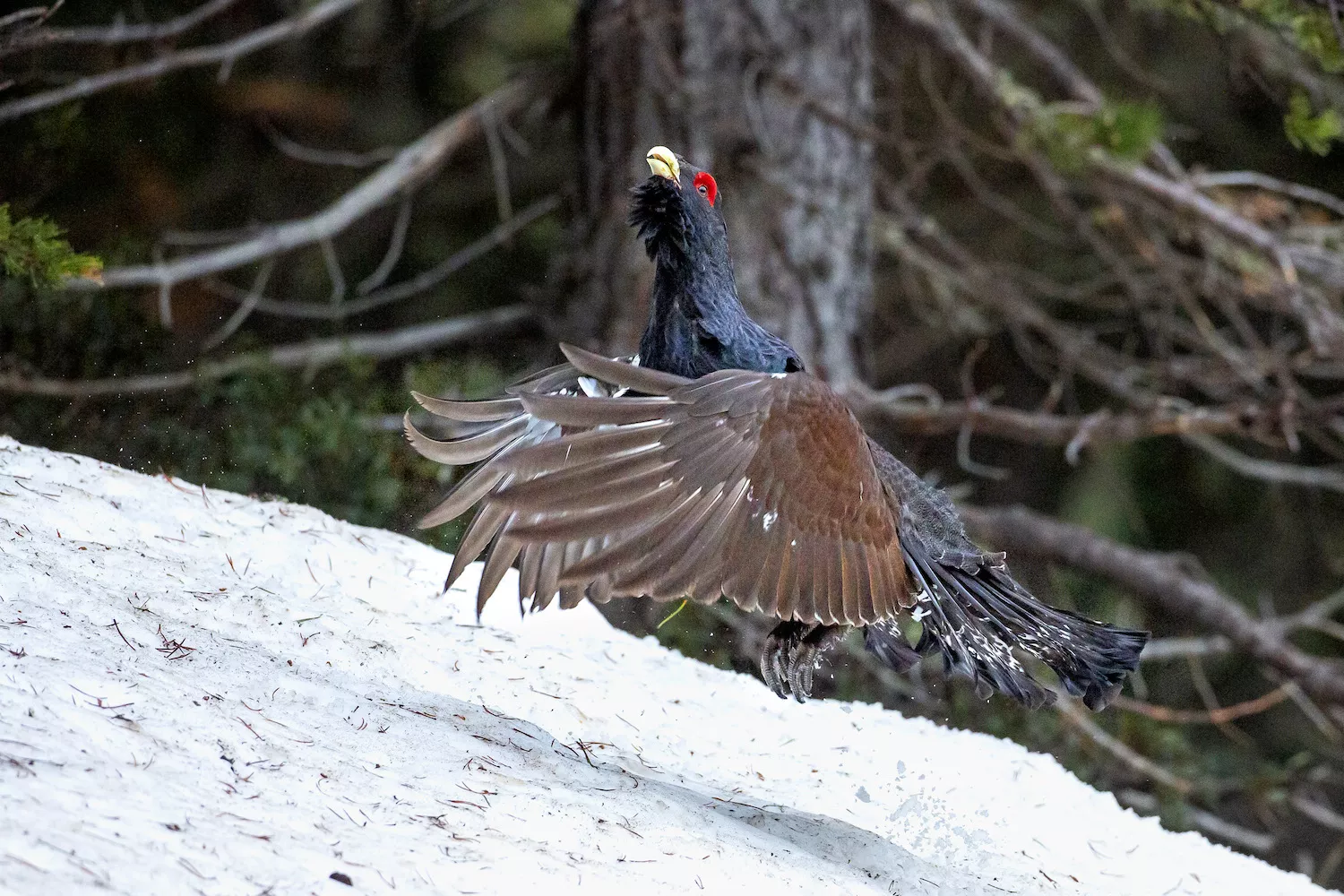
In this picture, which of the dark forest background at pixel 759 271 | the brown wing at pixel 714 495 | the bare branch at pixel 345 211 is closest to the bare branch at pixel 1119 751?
the dark forest background at pixel 759 271

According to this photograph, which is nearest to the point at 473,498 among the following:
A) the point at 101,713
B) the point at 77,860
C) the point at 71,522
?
the point at 71,522

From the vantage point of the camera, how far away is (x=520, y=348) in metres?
7.86

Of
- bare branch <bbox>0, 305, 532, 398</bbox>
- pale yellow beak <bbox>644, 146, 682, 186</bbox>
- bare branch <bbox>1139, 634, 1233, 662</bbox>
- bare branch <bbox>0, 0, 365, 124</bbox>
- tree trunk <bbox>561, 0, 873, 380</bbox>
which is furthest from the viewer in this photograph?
bare branch <bbox>1139, 634, 1233, 662</bbox>

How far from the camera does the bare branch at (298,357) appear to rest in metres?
6.45

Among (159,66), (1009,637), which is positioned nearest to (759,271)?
(159,66)

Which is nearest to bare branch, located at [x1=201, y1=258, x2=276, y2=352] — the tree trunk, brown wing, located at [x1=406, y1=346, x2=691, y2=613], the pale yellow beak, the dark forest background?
the dark forest background

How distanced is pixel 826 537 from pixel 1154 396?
14.5 ft

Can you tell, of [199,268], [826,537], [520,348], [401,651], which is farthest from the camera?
[520,348]

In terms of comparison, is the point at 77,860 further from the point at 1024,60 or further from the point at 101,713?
the point at 1024,60

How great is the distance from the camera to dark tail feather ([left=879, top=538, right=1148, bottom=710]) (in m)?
3.66

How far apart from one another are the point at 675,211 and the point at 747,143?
3038mm

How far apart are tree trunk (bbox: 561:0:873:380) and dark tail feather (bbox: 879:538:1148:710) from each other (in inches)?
123

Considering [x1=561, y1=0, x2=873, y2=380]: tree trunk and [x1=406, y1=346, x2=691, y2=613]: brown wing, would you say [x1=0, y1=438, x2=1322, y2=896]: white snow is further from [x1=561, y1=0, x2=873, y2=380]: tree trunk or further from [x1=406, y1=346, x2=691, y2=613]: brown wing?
[x1=561, y1=0, x2=873, y2=380]: tree trunk

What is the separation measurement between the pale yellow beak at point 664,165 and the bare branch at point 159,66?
3.53m
